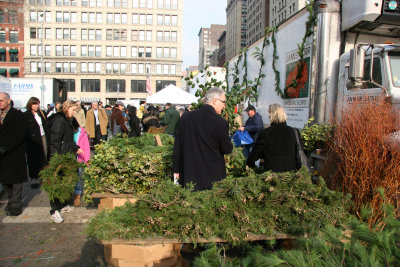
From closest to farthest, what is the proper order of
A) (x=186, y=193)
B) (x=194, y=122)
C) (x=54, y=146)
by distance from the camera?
(x=186, y=193) < (x=194, y=122) < (x=54, y=146)

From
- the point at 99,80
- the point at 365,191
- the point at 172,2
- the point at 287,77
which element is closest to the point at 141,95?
the point at 99,80

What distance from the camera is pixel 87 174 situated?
5.14 meters

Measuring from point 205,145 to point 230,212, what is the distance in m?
1.18

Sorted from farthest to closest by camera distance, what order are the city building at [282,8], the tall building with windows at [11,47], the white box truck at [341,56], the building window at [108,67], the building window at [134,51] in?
the city building at [282,8], the building window at [134,51], the building window at [108,67], the tall building with windows at [11,47], the white box truck at [341,56]

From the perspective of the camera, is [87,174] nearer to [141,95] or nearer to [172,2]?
[141,95]

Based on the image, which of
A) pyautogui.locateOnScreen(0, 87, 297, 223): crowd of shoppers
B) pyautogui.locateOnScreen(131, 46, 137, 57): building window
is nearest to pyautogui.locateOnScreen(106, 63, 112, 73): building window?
pyautogui.locateOnScreen(131, 46, 137, 57): building window

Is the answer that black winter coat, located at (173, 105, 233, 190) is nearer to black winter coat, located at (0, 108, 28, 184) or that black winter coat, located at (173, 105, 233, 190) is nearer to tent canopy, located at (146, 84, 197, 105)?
black winter coat, located at (0, 108, 28, 184)

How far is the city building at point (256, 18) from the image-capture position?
93812 millimetres

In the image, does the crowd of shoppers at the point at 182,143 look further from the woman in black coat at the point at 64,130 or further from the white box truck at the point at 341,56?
the white box truck at the point at 341,56

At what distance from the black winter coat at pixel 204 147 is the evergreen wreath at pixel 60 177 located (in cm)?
A: 240

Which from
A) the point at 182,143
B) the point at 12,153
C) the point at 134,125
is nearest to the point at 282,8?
the point at 134,125

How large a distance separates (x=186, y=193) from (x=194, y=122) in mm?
1159

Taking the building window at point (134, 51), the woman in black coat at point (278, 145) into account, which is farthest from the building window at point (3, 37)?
the woman in black coat at point (278, 145)

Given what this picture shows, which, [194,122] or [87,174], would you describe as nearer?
[194,122]
